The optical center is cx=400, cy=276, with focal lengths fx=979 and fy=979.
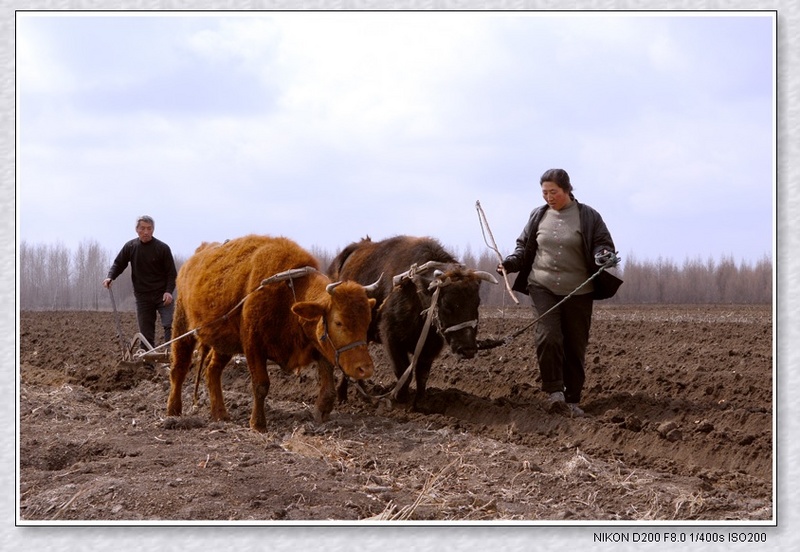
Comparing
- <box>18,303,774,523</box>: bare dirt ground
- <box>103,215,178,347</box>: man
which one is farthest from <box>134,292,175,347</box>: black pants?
<box>18,303,774,523</box>: bare dirt ground

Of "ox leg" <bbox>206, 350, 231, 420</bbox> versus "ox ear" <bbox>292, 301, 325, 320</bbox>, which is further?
"ox leg" <bbox>206, 350, 231, 420</bbox>

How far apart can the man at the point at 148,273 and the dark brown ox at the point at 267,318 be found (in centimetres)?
151

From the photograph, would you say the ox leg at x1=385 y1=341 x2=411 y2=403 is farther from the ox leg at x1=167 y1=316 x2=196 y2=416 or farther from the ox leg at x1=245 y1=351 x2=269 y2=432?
the ox leg at x1=167 y1=316 x2=196 y2=416

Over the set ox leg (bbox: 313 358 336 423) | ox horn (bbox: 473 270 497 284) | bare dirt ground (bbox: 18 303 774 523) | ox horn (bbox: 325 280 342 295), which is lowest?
bare dirt ground (bbox: 18 303 774 523)

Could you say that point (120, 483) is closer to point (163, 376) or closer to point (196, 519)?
point (196, 519)

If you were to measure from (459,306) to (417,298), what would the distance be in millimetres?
852

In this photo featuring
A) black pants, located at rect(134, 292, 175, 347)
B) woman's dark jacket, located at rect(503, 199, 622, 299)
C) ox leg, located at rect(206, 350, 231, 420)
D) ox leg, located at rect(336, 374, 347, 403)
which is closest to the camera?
woman's dark jacket, located at rect(503, 199, 622, 299)

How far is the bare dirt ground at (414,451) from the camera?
6.27m

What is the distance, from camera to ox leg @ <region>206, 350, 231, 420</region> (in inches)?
382

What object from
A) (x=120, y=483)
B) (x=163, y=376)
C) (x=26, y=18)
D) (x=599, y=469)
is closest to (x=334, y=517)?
(x=120, y=483)

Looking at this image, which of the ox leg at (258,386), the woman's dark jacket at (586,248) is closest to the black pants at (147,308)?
the ox leg at (258,386)

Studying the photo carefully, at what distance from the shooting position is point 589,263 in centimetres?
938

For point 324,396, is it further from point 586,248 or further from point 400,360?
point 586,248

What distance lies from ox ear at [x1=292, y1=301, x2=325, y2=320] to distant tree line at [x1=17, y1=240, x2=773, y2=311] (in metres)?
1.45
